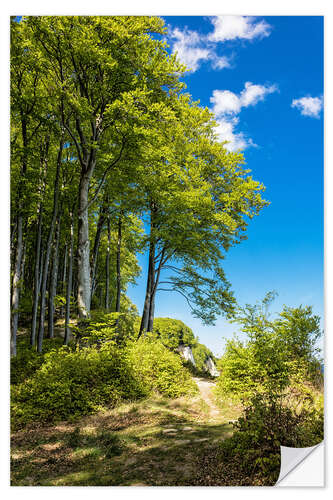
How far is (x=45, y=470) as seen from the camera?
3635 mm

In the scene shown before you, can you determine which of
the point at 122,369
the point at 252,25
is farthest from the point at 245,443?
the point at 252,25

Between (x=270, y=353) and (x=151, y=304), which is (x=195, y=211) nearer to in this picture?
(x=151, y=304)

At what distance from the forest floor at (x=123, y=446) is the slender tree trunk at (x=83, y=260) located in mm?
2285

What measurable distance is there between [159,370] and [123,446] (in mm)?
2096

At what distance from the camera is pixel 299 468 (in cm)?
359

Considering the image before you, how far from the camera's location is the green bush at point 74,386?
4836 mm

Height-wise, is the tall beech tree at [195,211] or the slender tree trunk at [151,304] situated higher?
the tall beech tree at [195,211]

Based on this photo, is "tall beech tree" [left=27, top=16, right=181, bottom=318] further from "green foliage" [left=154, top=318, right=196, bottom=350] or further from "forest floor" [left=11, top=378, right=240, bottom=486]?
"forest floor" [left=11, top=378, right=240, bottom=486]

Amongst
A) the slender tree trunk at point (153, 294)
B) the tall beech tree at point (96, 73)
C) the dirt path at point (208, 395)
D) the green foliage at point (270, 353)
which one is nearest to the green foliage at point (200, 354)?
the dirt path at point (208, 395)

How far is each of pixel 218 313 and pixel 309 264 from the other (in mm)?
5157

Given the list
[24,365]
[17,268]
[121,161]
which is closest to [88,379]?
[24,365]

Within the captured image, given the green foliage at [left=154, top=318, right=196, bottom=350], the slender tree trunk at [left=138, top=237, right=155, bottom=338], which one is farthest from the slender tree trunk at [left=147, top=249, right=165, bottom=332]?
the green foliage at [left=154, top=318, right=196, bottom=350]

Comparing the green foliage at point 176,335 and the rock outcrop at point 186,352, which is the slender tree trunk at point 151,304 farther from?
the rock outcrop at point 186,352
